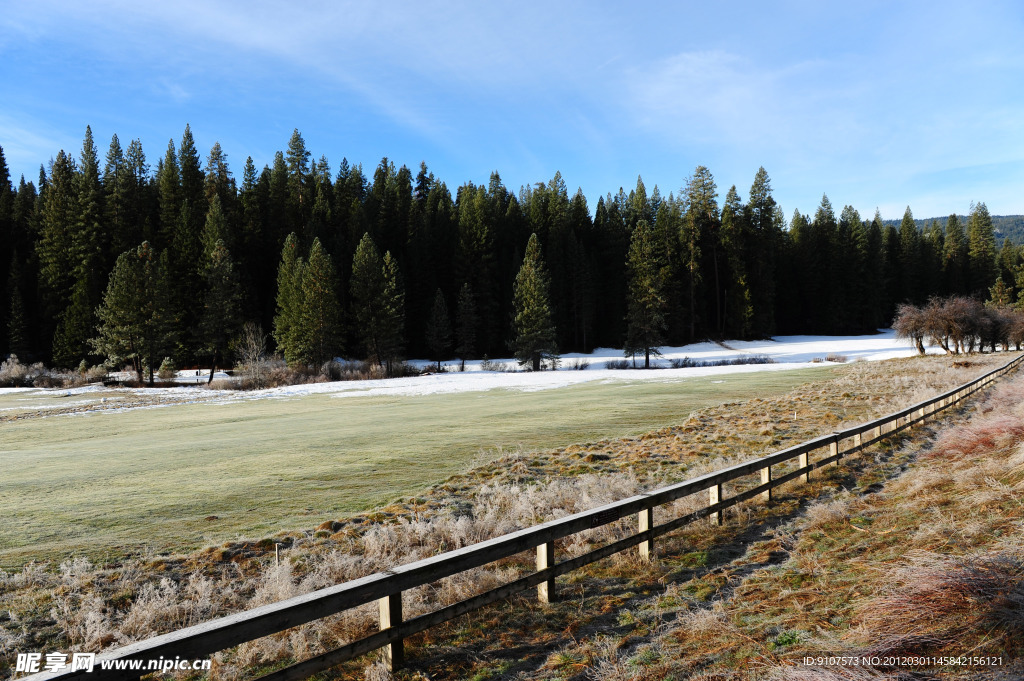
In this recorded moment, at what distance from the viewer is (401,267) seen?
83375mm

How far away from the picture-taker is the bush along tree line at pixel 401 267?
2479 inches

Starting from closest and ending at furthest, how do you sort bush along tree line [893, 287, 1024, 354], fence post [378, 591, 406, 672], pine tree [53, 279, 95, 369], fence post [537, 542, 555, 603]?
fence post [378, 591, 406, 672] < fence post [537, 542, 555, 603] < bush along tree line [893, 287, 1024, 354] < pine tree [53, 279, 95, 369]

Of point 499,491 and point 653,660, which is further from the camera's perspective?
point 499,491

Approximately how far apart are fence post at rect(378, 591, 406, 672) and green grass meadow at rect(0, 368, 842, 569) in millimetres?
5722

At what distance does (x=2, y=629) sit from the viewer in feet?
19.8

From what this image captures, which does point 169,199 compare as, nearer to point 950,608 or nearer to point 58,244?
point 58,244

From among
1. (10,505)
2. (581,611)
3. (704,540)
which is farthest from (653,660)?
(10,505)

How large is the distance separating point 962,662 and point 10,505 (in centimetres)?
1661

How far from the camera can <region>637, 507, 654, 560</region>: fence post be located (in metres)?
6.94

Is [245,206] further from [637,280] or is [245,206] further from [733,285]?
[733,285]

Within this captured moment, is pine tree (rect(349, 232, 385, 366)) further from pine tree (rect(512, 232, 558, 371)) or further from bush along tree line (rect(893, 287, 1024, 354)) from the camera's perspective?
bush along tree line (rect(893, 287, 1024, 354))

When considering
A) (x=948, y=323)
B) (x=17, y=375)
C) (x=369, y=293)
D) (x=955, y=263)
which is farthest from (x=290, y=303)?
(x=955, y=263)

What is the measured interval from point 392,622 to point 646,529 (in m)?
3.64

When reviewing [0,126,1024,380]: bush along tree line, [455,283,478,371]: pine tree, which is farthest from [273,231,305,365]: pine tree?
[455,283,478,371]: pine tree
